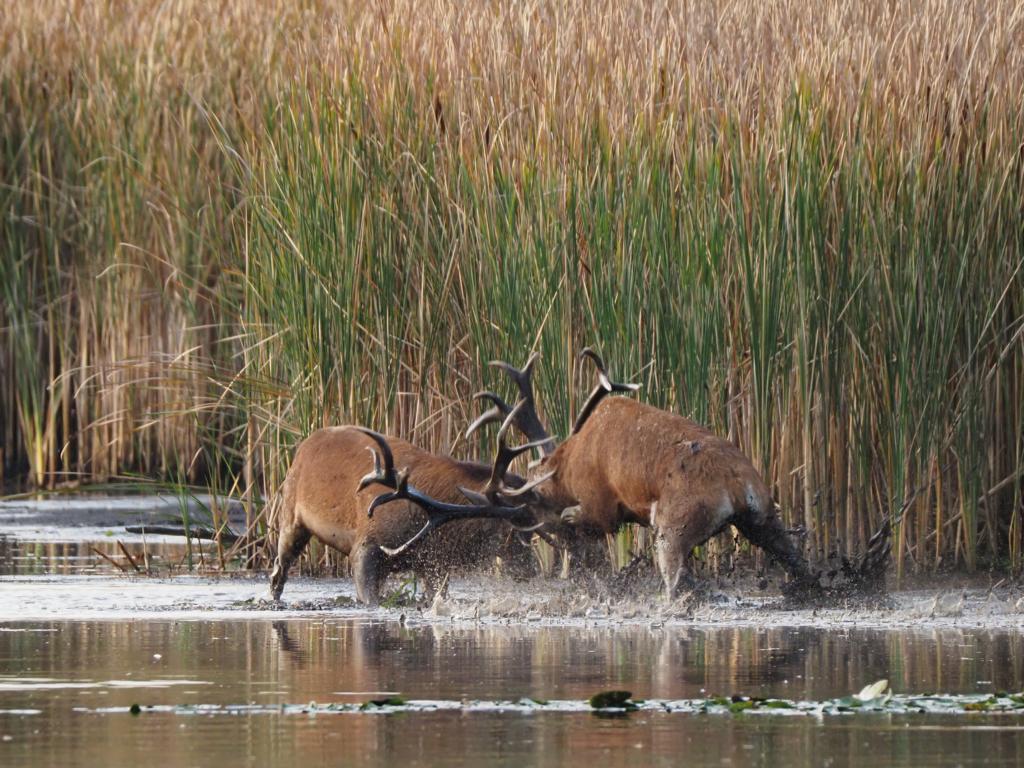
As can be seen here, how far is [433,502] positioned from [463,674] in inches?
98.4

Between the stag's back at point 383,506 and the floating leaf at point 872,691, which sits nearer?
the floating leaf at point 872,691

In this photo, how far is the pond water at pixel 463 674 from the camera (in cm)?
648

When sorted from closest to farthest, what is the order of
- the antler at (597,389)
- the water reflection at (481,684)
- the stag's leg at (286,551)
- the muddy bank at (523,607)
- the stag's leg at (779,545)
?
the water reflection at (481,684)
the muddy bank at (523,607)
the stag's leg at (779,545)
the antler at (597,389)
the stag's leg at (286,551)

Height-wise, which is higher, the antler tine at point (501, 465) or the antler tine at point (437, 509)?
the antler tine at point (501, 465)

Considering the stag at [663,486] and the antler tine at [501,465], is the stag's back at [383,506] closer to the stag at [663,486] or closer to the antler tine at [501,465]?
the antler tine at [501,465]

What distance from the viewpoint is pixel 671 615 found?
33.1 feet

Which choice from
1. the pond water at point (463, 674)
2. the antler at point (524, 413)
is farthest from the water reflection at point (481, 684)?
the antler at point (524, 413)

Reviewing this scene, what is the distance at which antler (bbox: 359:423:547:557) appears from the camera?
10.6 metres

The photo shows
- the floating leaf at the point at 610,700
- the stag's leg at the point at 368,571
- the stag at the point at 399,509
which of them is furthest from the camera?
the stag's leg at the point at 368,571

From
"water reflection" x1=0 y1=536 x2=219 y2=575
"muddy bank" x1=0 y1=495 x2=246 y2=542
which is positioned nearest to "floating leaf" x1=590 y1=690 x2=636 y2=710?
"water reflection" x1=0 y1=536 x2=219 y2=575

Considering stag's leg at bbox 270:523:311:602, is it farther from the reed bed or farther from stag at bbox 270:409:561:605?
the reed bed

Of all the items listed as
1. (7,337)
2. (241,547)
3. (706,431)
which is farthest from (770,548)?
(7,337)

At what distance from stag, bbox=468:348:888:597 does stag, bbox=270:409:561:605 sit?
264 millimetres

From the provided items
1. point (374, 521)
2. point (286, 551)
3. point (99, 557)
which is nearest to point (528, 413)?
point (374, 521)
